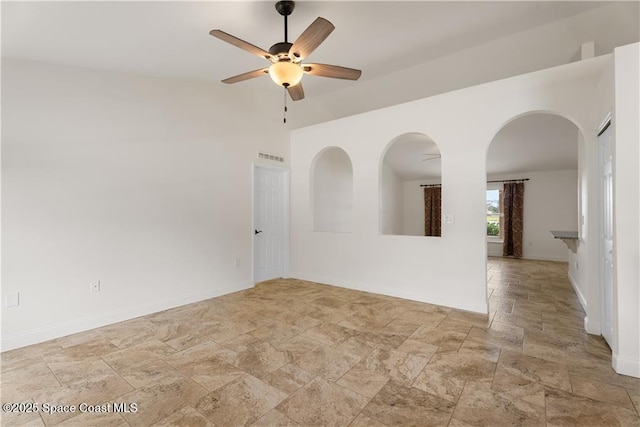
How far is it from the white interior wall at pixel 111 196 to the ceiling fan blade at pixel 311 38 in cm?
224

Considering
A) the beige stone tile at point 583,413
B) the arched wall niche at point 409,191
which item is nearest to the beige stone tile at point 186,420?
the beige stone tile at point 583,413

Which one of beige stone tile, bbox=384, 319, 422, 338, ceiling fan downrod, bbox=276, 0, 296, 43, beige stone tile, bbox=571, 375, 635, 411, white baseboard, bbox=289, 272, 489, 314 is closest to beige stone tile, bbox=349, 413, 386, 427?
beige stone tile, bbox=384, 319, 422, 338

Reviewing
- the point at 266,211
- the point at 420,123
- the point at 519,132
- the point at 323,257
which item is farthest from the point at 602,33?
the point at 266,211

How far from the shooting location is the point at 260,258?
5.05 m

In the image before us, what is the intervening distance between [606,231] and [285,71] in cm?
318

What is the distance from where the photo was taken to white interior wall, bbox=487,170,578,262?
7.27 metres

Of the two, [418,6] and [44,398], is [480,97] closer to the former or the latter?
[418,6]

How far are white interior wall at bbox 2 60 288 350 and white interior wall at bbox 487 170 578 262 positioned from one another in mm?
7589

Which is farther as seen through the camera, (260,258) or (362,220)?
(260,258)

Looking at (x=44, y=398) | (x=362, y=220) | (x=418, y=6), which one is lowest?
(x=44, y=398)

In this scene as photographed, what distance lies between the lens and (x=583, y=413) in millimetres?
1737

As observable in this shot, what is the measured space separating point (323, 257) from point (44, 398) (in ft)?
11.9

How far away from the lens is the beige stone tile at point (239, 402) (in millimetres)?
1713

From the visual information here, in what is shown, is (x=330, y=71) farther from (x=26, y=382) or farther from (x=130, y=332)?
(x=26, y=382)
